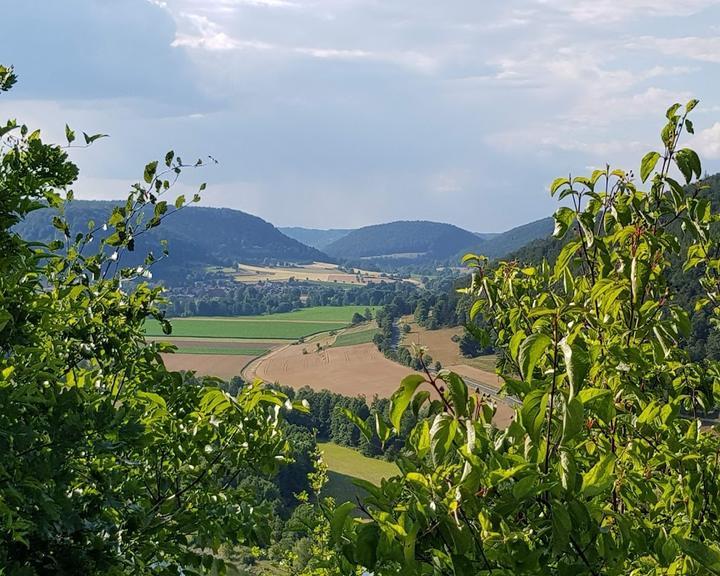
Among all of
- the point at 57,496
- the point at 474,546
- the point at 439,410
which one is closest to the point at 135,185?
the point at 57,496

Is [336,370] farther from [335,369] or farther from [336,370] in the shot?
[335,369]

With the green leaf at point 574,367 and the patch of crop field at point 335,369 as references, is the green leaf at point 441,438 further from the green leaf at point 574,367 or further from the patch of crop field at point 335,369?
the patch of crop field at point 335,369

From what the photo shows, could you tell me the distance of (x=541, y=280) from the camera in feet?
13.2

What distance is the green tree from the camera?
3.13 metres

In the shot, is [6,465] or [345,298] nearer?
[6,465]

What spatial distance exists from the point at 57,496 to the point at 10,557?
0.43m

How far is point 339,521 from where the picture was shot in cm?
195

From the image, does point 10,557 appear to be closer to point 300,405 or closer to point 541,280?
point 300,405

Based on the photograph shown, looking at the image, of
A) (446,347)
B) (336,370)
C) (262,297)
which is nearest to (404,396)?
(446,347)

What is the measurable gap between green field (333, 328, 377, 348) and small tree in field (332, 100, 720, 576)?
106907 mm

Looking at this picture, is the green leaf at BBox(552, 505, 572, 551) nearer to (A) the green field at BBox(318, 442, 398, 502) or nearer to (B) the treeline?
(A) the green field at BBox(318, 442, 398, 502)

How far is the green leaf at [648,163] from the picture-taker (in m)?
3.27

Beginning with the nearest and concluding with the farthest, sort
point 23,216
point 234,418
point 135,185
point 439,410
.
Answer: point 439,410 < point 23,216 < point 234,418 < point 135,185

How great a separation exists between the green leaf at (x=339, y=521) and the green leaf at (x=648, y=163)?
2275 millimetres
